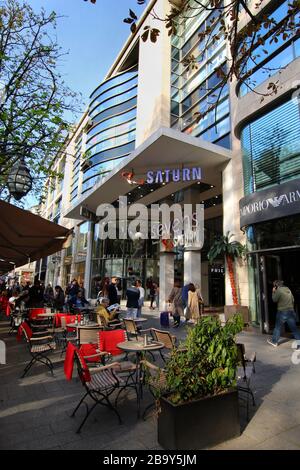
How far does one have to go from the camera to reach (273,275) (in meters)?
10.4

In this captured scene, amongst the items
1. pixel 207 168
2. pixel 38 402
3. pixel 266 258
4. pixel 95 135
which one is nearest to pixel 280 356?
pixel 266 258

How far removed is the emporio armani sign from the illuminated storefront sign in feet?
13.6

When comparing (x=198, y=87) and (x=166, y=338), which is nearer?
(x=166, y=338)

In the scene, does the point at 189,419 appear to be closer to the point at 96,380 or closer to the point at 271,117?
the point at 96,380

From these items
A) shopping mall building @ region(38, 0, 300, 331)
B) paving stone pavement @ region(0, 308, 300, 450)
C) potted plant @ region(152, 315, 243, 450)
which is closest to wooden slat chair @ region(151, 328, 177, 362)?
paving stone pavement @ region(0, 308, 300, 450)

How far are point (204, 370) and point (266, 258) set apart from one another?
7848mm

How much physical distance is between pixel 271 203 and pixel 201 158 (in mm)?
5719

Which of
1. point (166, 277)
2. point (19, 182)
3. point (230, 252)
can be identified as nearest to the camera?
point (19, 182)

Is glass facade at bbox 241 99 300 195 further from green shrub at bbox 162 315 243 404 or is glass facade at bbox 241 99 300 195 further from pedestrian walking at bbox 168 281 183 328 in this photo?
green shrub at bbox 162 315 243 404

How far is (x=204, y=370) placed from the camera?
328 cm

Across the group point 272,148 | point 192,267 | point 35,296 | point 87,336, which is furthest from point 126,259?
point 87,336

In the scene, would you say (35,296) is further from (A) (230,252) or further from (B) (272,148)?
(B) (272,148)


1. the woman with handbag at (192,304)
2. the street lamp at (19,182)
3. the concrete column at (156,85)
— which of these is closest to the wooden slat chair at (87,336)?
the street lamp at (19,182)

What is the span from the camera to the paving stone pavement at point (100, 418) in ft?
10.6
